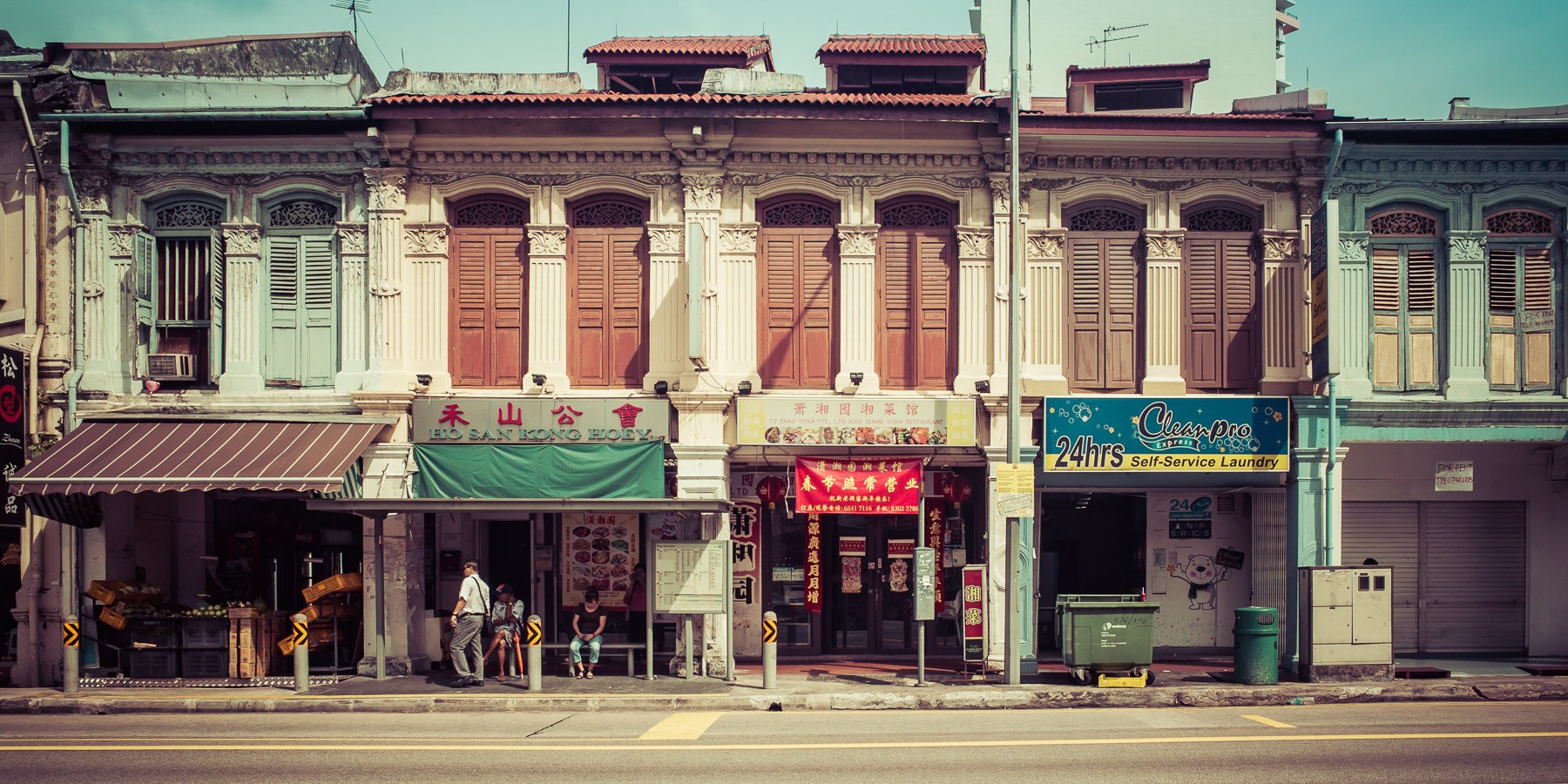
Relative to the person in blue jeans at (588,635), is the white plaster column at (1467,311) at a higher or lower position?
higher

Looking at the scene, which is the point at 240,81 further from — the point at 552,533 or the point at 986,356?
the point at 986,356

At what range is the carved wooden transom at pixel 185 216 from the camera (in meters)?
17.6

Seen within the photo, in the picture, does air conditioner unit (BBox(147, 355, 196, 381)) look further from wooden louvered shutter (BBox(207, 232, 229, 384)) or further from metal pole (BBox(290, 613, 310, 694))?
metal pole (BBox(290, 613, 310, 694))

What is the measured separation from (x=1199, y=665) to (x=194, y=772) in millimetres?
14031

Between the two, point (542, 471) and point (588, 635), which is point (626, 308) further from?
point (588, 635)

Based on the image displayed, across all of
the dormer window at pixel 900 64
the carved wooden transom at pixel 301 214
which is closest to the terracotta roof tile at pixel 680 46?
the dormer window at pixel 900 64

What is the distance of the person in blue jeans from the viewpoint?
16.6 metres

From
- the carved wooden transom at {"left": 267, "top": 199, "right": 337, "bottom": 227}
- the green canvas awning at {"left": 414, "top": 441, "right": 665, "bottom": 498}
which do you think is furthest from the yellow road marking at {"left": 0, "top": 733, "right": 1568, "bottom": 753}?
the carved wooden transom at {"left": 267, "top": 199, "right": 337, "bottom": 227}

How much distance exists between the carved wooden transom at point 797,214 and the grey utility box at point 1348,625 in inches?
343

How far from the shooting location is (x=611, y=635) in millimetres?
18656

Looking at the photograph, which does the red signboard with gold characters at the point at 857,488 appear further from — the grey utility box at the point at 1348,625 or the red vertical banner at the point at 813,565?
the grey utility box at the point at 1348,625

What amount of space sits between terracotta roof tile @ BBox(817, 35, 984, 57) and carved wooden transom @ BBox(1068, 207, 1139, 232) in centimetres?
397

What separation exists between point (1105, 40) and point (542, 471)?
66.5ft

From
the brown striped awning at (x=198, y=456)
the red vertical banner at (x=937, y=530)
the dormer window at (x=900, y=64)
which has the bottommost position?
the red vertical banner at (x=937, y=530)
